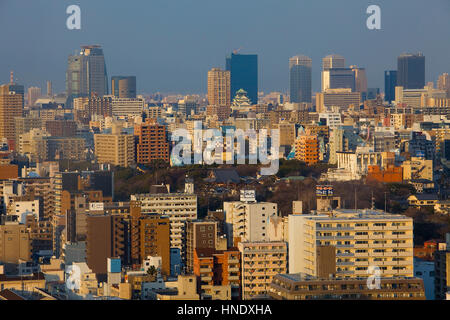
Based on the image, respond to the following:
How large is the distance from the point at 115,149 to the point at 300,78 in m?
6.78

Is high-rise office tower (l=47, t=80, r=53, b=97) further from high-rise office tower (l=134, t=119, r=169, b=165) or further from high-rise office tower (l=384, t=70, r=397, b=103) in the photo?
high-rise office tower (l=384, t=70, r=397, b=103)

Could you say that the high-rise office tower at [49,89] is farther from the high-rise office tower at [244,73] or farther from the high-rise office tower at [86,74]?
the high-rise office tower at [244,73]

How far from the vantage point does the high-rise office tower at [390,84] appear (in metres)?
31.3

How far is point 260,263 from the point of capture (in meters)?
9.16

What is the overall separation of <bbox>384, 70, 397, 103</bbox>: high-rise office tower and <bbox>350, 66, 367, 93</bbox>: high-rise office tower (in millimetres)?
620

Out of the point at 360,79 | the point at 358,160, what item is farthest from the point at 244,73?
the point at 358,160

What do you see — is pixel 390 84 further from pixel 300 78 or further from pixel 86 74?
pixel 86 74

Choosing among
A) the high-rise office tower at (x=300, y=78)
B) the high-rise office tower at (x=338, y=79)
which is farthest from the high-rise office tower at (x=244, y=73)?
the high-rise office tower at (x=338, y=79)

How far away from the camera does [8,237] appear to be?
1203 cm

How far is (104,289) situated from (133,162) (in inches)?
554

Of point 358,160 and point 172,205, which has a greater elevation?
point 358,160

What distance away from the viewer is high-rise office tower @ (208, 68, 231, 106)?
103 feet
